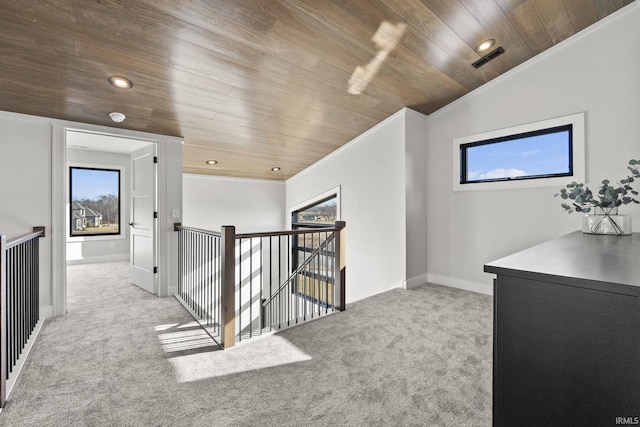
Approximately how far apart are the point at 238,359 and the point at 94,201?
5.76 m

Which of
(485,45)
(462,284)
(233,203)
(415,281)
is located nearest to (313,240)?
(233,203)

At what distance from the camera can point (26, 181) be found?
2908 millimetres

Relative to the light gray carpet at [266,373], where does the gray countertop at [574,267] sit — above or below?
above

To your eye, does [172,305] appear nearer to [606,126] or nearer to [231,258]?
[231,258]

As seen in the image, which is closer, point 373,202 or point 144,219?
point 144,219

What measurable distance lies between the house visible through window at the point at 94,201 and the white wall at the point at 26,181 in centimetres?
355

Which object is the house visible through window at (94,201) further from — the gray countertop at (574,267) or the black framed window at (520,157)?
the gray countertop at (574,267)

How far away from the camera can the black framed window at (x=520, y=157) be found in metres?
3.12

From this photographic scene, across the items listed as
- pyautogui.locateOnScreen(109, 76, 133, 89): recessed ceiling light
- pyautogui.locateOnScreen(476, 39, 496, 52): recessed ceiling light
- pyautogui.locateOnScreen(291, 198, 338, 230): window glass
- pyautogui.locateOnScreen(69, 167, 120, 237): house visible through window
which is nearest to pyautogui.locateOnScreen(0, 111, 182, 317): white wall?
pyautogui.locateOnScreen(109, 76, 133, 89): recessed ceiling light

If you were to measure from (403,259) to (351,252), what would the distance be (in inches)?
39.6

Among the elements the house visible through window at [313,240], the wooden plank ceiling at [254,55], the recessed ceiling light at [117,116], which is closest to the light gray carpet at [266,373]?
the recessed ceiling light at [117,116]

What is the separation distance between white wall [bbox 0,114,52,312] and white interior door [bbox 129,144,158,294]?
3.23 ft

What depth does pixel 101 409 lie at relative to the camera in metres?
1.61

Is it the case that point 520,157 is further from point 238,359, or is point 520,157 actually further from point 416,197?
point 238,359
